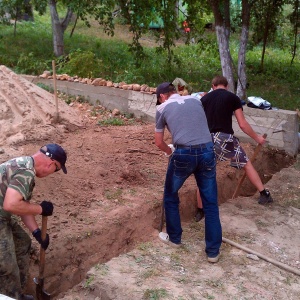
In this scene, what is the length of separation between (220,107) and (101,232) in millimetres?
1973

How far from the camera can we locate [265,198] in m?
6.34

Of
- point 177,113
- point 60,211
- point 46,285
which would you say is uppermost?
point 177,113

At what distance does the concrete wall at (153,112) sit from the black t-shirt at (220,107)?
2147 millimetres

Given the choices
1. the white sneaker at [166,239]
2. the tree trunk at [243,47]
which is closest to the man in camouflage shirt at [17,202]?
the white sneaker at [166,239]

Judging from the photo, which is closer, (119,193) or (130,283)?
(130,283)

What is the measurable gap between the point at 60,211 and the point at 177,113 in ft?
6.18

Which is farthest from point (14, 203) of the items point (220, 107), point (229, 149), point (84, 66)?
point (84, 66)

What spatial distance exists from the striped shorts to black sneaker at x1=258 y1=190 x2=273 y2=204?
22.7 inches

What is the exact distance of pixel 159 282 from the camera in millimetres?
4574

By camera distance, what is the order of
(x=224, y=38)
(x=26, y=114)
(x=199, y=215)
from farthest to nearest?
(x=224, y=38)
(x=26, y=114)
(x=199, y=215)

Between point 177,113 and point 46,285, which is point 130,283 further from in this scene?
point 177,113

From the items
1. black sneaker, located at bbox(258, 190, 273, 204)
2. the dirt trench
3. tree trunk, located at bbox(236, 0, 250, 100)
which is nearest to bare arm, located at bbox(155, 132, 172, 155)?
the dirt trench

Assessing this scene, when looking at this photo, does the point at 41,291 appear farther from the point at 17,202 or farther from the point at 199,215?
the point at 199,215

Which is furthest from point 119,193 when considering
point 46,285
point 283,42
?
point 283,42
